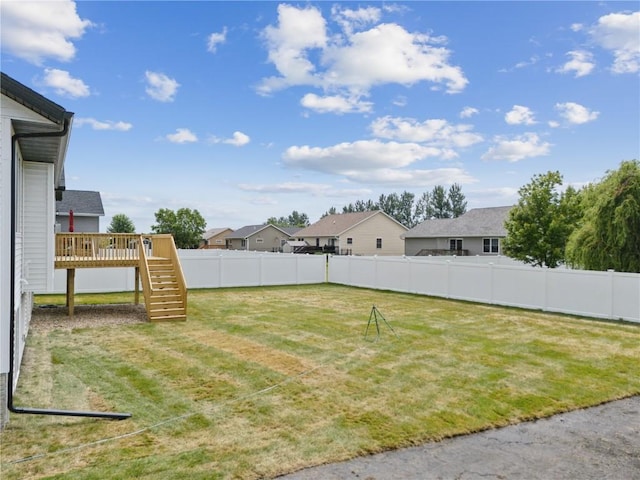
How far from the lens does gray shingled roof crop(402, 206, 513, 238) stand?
113ft

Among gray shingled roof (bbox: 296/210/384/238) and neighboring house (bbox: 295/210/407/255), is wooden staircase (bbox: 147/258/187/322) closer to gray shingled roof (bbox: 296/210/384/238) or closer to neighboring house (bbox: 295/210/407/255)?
neighboring house (bbox: 295/210/407/255)

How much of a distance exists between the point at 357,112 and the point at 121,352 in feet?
71.1

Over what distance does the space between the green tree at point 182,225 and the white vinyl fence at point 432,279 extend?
39953 mm

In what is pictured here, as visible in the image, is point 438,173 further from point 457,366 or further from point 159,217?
point 457,366

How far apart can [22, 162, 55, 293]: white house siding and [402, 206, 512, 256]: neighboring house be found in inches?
1205

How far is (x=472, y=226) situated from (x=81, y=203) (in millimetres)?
28739

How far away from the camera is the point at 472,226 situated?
1422 inches

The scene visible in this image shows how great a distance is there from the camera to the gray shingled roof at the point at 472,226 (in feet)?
113

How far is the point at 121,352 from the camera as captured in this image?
8.22 metres

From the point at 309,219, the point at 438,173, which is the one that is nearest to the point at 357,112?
the point at 438,173

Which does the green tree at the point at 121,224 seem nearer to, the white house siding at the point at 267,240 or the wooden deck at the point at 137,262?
the white house siding at the point at 267,240

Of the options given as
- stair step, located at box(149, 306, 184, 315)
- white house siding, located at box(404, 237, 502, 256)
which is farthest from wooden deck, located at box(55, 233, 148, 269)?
white house siding, located at box(404, 237, 502, 256)

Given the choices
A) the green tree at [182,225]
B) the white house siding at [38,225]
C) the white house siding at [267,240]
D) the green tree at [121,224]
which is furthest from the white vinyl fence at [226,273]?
the green tree at [121,224]

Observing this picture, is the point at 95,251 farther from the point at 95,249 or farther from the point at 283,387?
the point at 283,387
